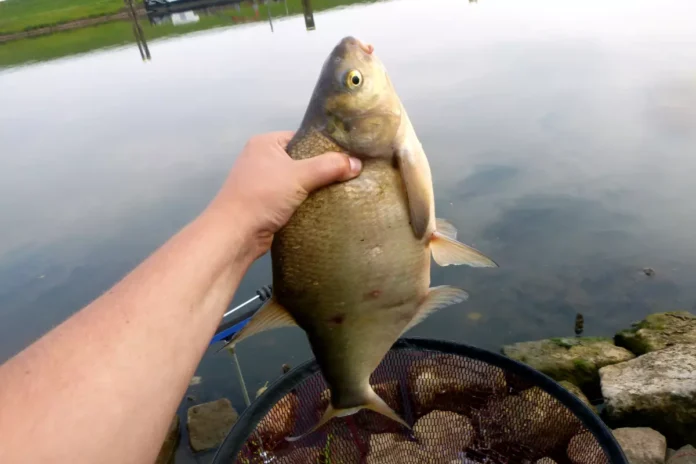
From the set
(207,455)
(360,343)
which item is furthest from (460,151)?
(360,343)

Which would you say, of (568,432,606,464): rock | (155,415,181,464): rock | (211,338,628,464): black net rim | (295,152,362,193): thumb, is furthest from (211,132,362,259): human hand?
(155,415,181,464): rock

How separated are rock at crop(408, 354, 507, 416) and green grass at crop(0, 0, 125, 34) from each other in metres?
45.5

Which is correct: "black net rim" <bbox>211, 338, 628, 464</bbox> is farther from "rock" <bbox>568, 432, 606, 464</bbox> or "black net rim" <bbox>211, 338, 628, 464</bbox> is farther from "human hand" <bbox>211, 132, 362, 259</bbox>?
"human hand" <bbox>211, 132, 362, 259</bbox>

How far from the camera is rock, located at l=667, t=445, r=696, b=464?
3365 mm

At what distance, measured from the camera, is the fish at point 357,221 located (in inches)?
68.3

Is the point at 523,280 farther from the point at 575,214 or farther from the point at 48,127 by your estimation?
the point at 48,127

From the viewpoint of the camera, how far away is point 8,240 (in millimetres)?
8281

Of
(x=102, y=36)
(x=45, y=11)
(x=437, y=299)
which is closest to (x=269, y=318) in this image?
(x=437, y=299)

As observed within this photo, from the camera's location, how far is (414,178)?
1748mm

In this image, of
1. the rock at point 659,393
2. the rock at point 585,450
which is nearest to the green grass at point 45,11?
the rock at point 659,393

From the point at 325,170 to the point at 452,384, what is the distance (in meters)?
1.94

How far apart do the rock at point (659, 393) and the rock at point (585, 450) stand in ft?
5.30

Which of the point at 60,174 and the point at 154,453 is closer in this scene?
the point at 154,453

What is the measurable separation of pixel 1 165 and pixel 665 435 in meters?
13.1
